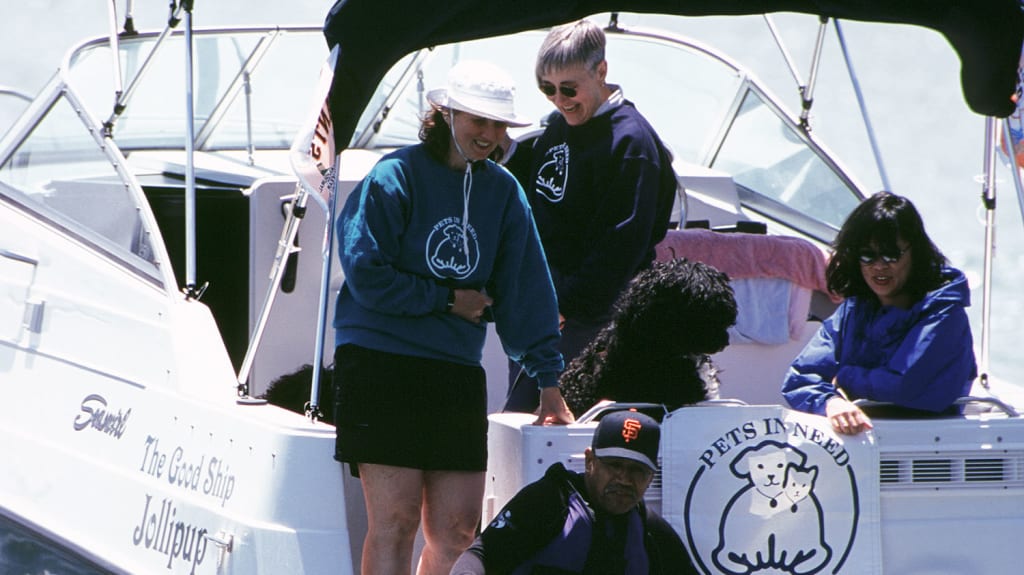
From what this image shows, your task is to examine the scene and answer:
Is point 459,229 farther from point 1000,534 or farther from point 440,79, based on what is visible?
point 440,79

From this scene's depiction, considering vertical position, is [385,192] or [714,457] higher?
[385,192]

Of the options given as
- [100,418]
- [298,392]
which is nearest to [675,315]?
[298,392]

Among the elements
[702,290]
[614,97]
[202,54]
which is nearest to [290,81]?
[202,54]

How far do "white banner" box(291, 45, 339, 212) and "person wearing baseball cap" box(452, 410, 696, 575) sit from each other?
0.87 meters

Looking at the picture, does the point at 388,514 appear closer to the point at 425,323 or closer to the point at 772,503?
the point at 425,323

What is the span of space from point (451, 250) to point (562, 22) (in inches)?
37.2

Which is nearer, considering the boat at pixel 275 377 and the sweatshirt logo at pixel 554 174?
the boat at pixel 275 377

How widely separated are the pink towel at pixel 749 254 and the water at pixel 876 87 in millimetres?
21898

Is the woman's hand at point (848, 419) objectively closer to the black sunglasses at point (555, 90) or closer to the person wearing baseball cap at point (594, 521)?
the person wearing baseball cap at point (594, 521)

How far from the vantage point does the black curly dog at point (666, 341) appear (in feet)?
13.4

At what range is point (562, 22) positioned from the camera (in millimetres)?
4355

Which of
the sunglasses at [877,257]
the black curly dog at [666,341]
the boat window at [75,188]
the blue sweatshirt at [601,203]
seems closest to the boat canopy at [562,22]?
the blue sweatshirt at [601,203]

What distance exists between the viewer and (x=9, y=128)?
5723 mm

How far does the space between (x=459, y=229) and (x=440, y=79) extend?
170 inches
